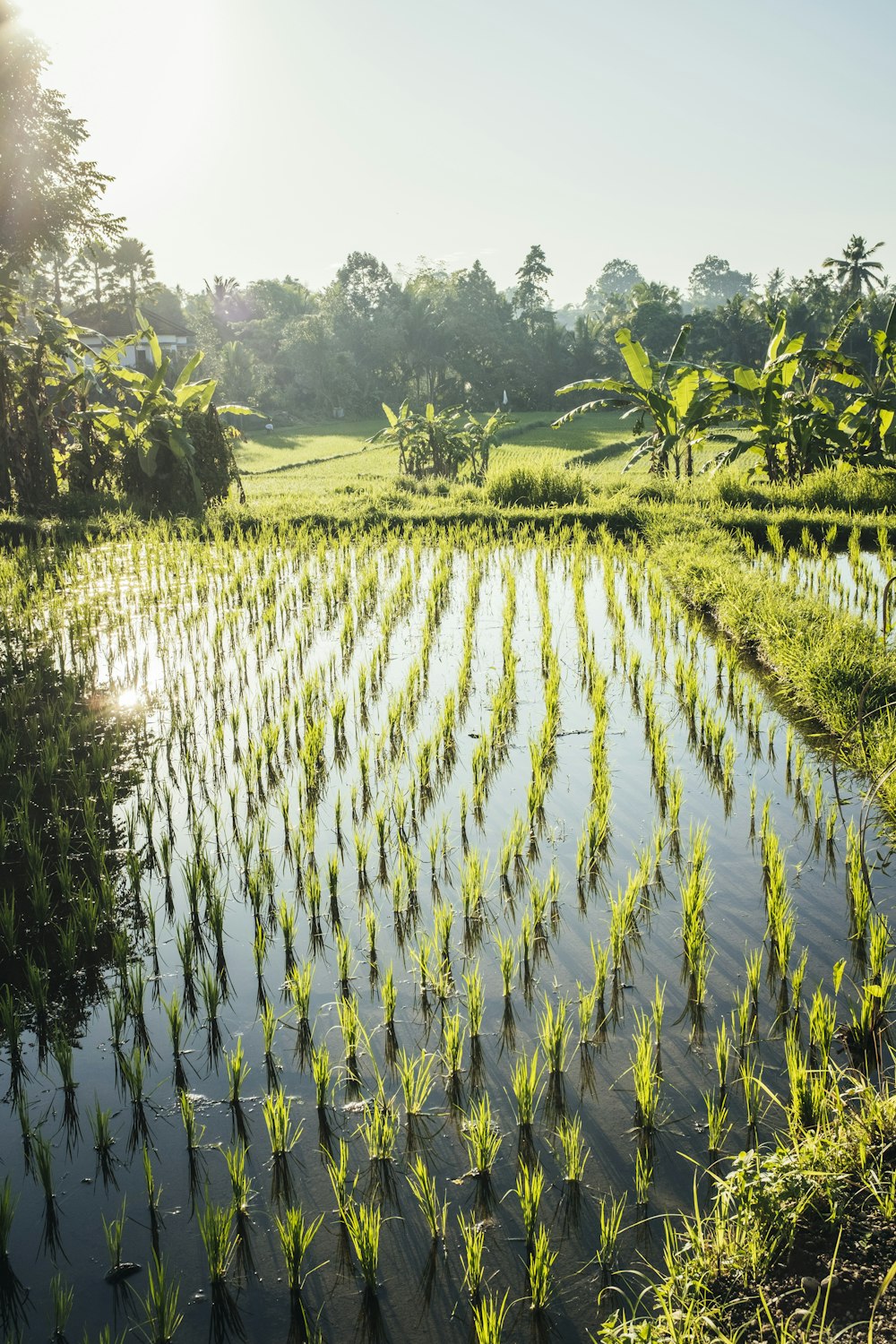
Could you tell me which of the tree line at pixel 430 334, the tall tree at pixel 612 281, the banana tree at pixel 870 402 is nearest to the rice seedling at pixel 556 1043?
the banana tree at pixel 870 402

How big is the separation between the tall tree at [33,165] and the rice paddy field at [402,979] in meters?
12.2

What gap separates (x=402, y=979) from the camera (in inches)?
106

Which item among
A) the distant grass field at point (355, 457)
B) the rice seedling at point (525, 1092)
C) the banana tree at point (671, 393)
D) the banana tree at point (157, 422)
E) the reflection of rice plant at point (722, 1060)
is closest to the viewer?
the rice seedling at point (525, 1092)

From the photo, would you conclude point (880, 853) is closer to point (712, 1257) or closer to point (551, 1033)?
point (551, 1033)

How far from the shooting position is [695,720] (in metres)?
4.59

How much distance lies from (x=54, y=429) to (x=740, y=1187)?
38.8ft

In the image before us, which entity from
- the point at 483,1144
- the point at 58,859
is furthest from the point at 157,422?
the point at 483,1144

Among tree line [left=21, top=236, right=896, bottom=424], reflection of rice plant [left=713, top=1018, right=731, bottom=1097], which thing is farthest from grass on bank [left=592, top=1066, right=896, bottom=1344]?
tree line [left=21, top=236, right=896, bottom=424]

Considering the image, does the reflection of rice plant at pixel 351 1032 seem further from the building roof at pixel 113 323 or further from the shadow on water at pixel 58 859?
the building roof at pixel 113 323

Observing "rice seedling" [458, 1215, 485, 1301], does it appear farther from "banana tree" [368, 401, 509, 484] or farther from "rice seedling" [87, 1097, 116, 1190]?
"banana tree" [368, 401, 509, 484]

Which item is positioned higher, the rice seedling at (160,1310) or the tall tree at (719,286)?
the tall tree at (719,286)

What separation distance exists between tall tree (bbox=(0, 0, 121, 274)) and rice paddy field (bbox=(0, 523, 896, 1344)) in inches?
482

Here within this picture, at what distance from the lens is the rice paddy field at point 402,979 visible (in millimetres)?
1786

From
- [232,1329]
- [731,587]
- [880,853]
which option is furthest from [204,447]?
[232,1329]
